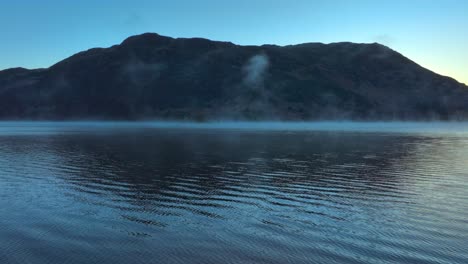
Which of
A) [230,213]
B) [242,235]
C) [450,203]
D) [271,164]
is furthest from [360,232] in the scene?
[271,164]

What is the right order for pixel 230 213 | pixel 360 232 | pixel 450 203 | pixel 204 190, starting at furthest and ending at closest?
pixel 204 190, pixel 450 203, pixel 230 213, pixel 360 232

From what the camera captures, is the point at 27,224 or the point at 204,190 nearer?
the point at 27,224

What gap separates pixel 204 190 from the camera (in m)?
26.3

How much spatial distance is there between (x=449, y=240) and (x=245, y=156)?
110ft

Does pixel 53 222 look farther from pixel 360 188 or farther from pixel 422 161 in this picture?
pixel 422 161

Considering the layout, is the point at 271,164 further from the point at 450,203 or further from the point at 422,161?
the point at 450,203

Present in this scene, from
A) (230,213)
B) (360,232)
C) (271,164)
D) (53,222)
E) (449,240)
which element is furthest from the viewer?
(271,164)

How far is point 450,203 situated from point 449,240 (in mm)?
7573

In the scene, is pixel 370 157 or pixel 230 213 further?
pixel 370 157

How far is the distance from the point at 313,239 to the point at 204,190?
11.8 metres

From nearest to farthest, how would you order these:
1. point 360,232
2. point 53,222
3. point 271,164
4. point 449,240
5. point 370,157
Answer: point 449,240 < point 360,232 < point 53,222 < point 271,164 < point 370,157

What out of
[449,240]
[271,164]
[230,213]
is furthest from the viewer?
[271,164]

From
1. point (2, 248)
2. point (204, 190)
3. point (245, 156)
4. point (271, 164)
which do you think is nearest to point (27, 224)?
point (2, 248)

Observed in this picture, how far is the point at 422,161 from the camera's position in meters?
43.2
